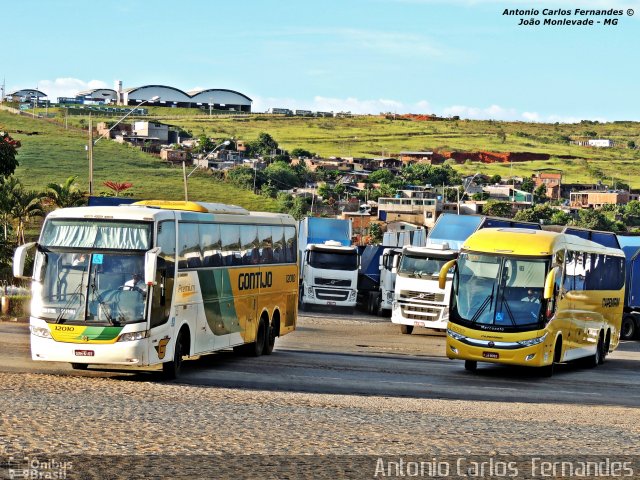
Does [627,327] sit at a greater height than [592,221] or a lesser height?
greater

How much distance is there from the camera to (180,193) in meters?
113

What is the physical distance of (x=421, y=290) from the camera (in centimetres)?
4075

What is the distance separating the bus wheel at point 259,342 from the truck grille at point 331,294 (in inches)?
892

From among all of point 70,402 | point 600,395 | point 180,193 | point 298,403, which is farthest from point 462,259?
point 180,193

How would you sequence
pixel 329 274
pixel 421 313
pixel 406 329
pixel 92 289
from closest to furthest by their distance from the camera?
pixel 92 289 < pixel 421 313 < pixel 406 329 < pixel 329 274

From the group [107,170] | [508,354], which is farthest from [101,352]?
[107,170]

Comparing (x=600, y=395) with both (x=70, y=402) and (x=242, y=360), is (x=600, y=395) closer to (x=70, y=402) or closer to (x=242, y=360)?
(x=242, y=360)

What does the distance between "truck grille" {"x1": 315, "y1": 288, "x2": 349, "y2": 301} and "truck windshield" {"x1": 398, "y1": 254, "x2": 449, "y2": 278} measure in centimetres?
1068

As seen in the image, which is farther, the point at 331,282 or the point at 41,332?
the point at 331,282

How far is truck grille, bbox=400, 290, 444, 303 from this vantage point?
40.4 metres

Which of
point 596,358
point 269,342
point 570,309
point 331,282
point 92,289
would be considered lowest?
point 331,282

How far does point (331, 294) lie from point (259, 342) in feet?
76.3

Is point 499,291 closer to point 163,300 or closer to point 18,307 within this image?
point 163,300

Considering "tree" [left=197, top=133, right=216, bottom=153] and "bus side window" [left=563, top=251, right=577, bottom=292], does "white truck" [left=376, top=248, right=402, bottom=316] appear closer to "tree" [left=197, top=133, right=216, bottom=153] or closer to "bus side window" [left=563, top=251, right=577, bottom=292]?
"bus side window" [left=563, top=251, right=577, bottom=292]
